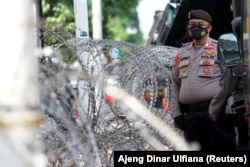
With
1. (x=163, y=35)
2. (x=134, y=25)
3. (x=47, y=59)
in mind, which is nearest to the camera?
(x=47, y=59)

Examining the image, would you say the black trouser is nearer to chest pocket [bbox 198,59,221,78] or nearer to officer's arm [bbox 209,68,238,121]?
chest pocket [bbox 198,59,221,78]

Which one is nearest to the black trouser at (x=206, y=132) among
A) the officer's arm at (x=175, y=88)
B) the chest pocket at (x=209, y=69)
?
the officer's arm at (x=175, y=88)

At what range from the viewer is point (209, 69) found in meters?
5.40

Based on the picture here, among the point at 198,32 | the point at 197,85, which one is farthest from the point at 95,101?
the point at 198,32

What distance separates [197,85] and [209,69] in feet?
0.62

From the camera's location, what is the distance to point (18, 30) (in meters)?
2.08

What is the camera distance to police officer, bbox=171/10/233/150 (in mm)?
5383

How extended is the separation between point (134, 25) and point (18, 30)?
5198 centimetres

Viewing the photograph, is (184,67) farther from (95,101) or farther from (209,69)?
(95,101)

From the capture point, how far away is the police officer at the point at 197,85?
5.38m

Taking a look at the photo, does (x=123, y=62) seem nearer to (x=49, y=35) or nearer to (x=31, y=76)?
(x=49, y=35)

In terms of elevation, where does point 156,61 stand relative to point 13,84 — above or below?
below

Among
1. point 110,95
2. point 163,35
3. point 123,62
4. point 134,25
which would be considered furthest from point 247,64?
point 134,25

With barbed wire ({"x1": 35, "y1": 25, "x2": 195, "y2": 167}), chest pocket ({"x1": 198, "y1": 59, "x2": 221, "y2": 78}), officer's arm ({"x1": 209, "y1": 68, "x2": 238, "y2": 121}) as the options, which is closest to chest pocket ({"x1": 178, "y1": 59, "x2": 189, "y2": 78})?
chest pocket ({"x1": 198, "y1": 59, "x2": 221, "y2": 78})
